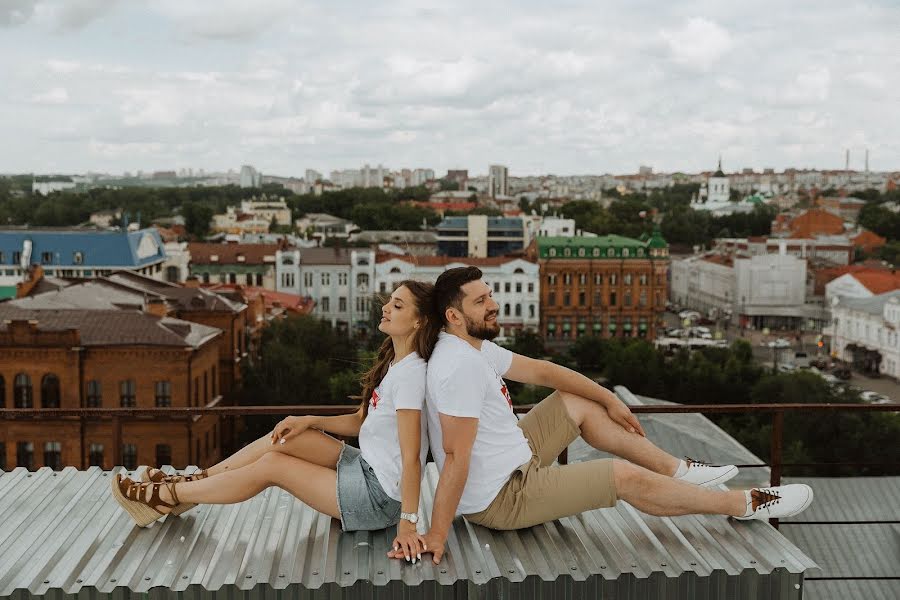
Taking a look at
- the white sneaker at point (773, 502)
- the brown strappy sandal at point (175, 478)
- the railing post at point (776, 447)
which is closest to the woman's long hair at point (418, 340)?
the brown strappy sandal at point (175, 478)

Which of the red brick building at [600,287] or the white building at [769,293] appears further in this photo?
the white building at [769,293]

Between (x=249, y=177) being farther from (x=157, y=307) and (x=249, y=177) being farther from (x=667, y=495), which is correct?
(x=667, y=495)

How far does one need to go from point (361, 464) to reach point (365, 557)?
314 mm

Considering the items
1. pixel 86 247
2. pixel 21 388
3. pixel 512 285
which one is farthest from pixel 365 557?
pixel 86 247

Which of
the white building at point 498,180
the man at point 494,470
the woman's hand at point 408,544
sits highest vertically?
the white building at point 498,180

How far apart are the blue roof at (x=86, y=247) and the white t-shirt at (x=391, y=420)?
36.5 metres

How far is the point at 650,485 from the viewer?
2.70 m

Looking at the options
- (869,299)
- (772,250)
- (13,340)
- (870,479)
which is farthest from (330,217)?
(870,479)

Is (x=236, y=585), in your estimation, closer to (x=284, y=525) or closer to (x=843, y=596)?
(x=284, y=525)

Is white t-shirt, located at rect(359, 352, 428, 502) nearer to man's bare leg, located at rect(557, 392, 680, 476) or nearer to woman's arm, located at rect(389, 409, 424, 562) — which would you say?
woman's arm, located at rect(389, 409, 424, 562)

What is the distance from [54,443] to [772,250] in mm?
47120

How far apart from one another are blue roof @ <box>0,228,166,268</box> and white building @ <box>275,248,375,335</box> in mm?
5264

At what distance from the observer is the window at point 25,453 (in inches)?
666

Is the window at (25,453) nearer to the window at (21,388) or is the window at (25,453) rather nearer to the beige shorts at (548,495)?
the window at (21,388)
